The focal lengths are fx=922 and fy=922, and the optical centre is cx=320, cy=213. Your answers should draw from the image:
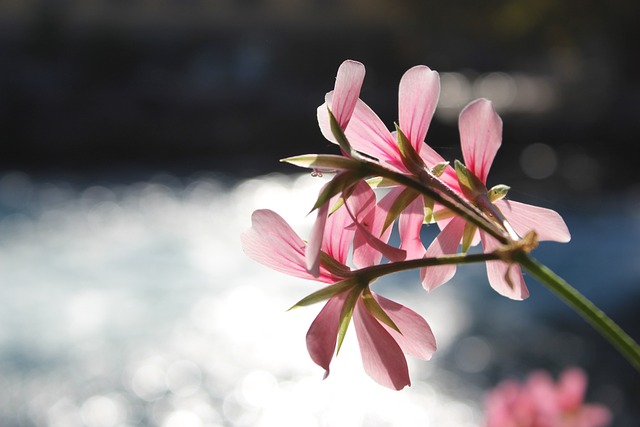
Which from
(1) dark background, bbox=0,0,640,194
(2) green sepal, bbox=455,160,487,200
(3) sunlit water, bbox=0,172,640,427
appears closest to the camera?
(2) green sepal, bbox=455,160,487,200

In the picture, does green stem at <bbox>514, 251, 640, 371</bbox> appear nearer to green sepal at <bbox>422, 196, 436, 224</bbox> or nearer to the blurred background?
green sepal at <bbox>422, 196, 436, 224</bbox>

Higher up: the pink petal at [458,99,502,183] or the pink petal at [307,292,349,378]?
the pink petal at [458,99,502,183]

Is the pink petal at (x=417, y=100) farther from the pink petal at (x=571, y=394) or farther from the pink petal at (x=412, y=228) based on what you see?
the pink petal at (x=571, y=394)

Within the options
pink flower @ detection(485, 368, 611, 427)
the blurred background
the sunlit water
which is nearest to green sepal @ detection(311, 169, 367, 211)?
the blurred background

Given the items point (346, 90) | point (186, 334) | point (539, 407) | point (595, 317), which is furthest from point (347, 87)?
point (186, 334)

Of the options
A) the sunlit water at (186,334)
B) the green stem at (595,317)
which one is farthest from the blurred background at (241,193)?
the green stem at (595,317)

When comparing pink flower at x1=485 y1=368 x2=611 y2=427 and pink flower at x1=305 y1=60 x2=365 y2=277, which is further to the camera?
pink flower at x1=485 y1=368 x2=611 y2=427

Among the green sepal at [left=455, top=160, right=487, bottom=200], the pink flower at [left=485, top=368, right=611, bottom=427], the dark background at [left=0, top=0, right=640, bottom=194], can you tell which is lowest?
the dark background at [left=0, top=0, right=640, bottom=194]

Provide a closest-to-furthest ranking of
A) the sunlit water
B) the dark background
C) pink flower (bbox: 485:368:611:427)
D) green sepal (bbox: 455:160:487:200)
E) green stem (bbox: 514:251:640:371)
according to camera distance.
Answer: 1. green stem (bbox: 514:251:640:371)
2. green sepal (bbox: 455:160:487:200)
3. pink flower (bbox: 485:368:611:427)
4. the sunlit water
5. the dark background
